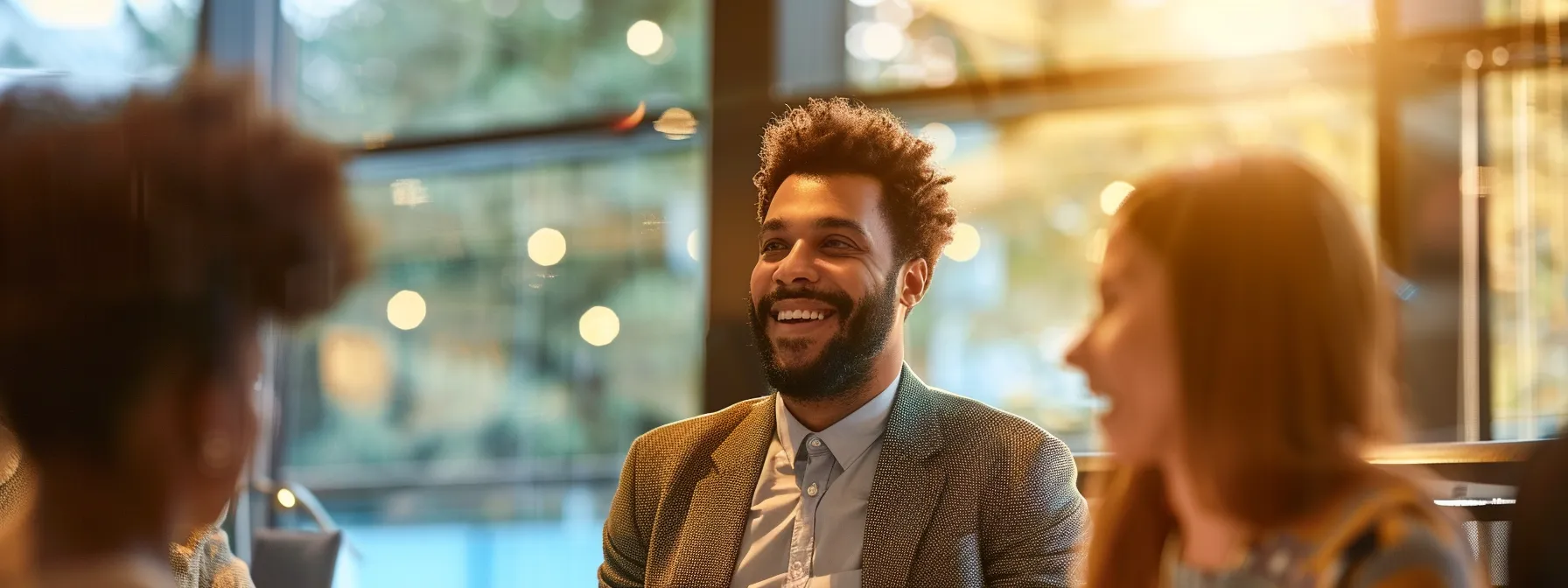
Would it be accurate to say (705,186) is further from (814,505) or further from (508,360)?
(814,505)

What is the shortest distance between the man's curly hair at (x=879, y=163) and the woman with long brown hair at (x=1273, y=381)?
1.28 meters

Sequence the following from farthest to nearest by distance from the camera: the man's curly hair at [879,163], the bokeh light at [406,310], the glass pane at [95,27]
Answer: the glass pane at [95,27] → the bokeh light at [406,310] → the man's curly hair at [879,163]

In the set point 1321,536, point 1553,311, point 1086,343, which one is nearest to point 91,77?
point 1086,343

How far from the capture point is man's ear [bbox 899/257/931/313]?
2562 mm

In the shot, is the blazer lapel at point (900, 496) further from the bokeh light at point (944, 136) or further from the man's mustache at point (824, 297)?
the bokeh light at point (944, 136)

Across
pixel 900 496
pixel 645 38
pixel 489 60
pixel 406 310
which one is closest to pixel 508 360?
pixel 406 310

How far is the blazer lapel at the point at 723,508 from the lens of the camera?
2.35 m

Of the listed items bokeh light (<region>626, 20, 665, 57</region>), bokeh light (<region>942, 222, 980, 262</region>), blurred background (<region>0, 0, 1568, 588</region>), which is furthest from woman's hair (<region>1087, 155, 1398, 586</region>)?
bokeh light (<region>626, 20, 665, 57</region>)

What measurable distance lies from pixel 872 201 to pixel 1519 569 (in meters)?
1.24

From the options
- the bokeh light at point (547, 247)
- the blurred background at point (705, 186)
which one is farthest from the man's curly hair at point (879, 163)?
the bokeh light at point (547, 247)

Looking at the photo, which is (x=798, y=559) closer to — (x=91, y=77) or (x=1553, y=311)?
(x=91, y=77)

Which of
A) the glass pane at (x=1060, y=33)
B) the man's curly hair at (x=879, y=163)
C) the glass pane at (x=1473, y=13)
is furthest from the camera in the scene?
the glass pane at (x=1060, y=33)

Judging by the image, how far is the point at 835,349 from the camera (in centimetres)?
240

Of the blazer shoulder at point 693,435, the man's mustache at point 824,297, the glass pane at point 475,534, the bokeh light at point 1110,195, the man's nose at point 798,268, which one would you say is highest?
the bokeh light at point 1110,195
